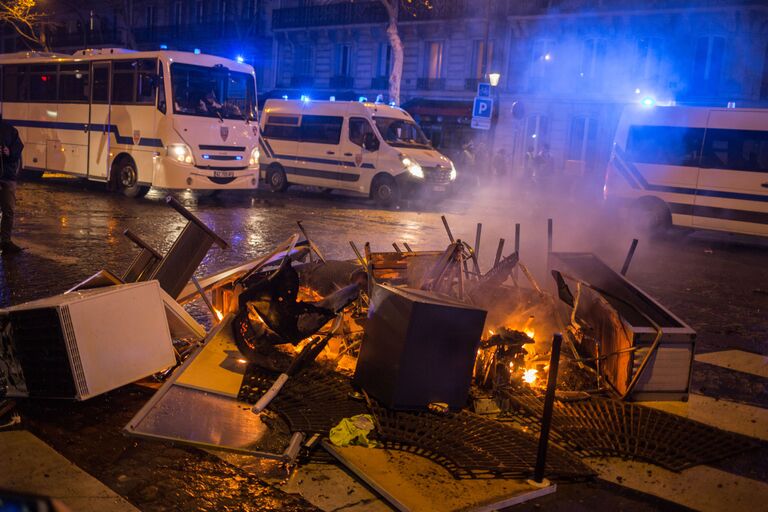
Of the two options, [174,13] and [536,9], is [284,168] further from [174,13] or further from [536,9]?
[174,13]

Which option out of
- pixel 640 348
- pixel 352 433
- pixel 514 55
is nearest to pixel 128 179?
pixel 352 433

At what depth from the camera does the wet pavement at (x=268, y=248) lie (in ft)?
12.3

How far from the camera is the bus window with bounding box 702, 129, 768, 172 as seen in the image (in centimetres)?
1414

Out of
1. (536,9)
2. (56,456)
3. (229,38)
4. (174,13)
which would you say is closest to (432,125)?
(536,9)

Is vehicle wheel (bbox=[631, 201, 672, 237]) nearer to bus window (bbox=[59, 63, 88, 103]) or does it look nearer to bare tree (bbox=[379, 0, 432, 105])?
bus window (bbox=[59, 63, 88, 103])

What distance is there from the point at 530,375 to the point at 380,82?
114 feet

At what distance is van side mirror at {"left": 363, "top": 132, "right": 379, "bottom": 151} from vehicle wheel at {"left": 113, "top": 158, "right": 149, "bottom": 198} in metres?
5.81

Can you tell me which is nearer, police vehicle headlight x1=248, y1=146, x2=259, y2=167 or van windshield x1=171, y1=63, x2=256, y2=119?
van windshield x1=171, y1=63, x2=256, y2=119

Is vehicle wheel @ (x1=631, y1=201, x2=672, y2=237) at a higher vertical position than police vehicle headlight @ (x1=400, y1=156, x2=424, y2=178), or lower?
lower

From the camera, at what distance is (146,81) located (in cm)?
1602

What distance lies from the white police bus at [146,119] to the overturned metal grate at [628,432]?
12.5 m

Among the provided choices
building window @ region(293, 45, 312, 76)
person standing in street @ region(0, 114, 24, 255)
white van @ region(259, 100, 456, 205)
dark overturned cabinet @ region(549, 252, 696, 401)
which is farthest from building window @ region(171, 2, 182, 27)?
dark overturned cabinet @ region(549, 252, 696, 401)

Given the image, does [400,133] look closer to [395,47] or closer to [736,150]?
[736,150]

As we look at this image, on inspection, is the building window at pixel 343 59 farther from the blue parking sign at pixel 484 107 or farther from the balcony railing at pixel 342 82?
the blue parking sign at pixel 484 107
